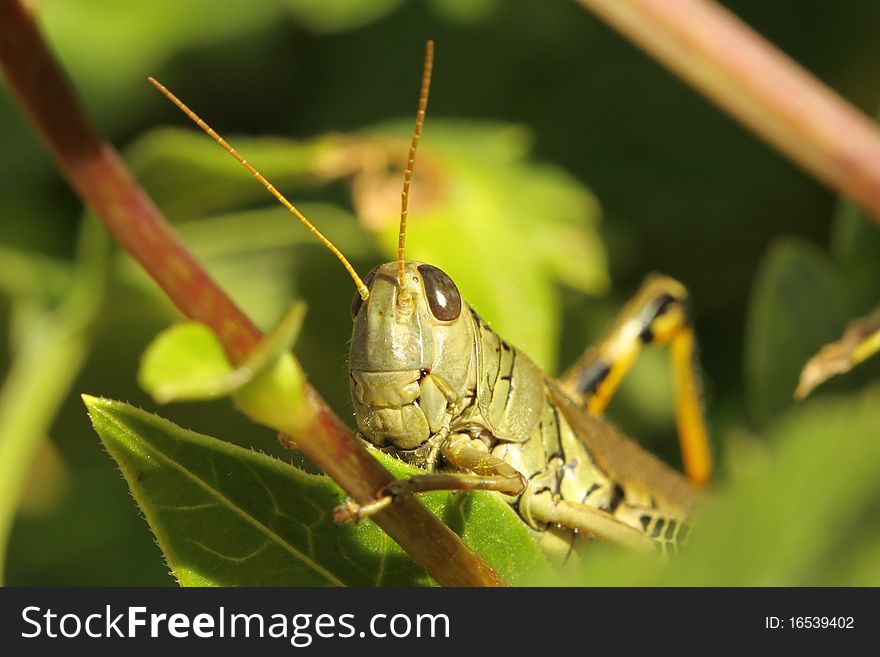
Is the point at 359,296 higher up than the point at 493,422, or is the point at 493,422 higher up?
the point at 359,296

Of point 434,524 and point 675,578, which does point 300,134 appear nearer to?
point 434,524

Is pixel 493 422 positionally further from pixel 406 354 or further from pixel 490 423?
pixel 406 354

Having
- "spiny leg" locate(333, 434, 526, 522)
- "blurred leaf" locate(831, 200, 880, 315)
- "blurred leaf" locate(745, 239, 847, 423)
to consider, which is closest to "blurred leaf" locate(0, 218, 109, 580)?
"spiny leg" locate(333, 434, 526, 522)

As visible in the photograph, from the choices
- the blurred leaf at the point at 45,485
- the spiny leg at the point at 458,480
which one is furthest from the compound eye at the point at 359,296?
the blurred leaf at the point at 45,485

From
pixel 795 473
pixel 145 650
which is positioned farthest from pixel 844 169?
pixel 145 650

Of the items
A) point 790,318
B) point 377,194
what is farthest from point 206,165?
point 790,318

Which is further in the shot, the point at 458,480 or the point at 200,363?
the point at 458,480
